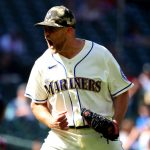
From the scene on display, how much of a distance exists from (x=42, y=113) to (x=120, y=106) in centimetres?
64

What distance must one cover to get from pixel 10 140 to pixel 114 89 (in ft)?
18.5

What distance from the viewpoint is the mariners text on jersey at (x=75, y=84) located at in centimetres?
643

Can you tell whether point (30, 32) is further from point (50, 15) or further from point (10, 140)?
point (50, 15)

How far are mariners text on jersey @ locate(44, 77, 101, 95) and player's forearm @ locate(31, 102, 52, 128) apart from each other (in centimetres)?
20

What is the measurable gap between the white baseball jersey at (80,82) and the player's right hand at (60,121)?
0.61ft

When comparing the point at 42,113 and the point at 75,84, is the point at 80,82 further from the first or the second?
the point at 42,113

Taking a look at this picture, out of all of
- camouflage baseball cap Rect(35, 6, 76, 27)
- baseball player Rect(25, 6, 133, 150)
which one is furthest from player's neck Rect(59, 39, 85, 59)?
camouflage baseball cap Rect(35, 6, 76, 27)

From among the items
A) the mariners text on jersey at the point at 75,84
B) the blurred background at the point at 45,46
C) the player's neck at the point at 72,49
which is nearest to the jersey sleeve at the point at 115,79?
the mariners text on jersey at the point at 75,84

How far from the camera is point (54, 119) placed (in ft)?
20.6

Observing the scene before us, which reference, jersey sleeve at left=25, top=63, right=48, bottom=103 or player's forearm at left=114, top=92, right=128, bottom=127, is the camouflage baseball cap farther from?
player's forearm at left=114, top=92, right=128, bottom=127

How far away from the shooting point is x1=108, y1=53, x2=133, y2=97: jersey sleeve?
6492 mm

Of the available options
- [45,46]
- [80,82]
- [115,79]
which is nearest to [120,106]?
[115,79]

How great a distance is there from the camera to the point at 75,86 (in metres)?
6.45

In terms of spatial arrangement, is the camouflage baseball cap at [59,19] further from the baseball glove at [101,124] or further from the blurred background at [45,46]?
the blurred background at [45,46]
